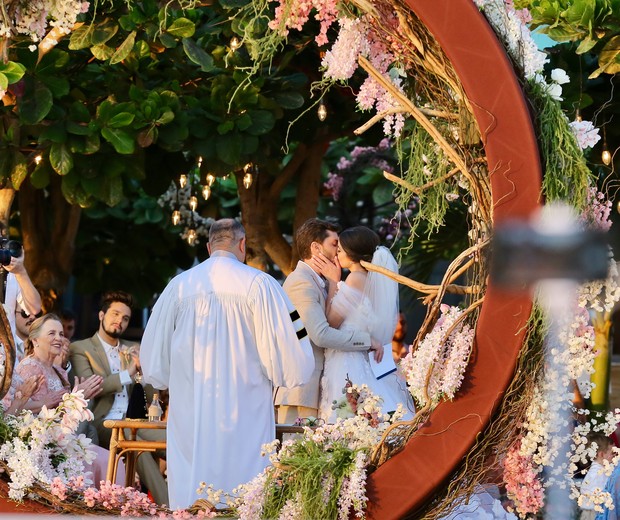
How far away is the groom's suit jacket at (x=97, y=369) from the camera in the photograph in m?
7.82

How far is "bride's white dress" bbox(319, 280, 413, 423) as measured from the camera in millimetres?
6696

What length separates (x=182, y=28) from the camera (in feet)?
25.3

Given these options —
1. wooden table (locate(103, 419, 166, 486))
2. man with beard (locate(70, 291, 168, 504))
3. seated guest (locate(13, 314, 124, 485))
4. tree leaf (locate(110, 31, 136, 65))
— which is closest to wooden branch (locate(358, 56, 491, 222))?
wooden table (locate(103, 419, 166, 486))

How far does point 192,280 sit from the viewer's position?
6.11 meters

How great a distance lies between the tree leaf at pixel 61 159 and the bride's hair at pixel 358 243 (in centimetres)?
221

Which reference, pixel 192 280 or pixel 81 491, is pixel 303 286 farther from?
pixel 81 491

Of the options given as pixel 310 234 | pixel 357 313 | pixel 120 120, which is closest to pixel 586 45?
pixel 310 234

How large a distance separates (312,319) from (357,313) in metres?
0.32

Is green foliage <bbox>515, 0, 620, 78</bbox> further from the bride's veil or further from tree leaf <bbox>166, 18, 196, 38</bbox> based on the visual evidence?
tree leaf <bbox>166, 18, 196, 38</bbox>

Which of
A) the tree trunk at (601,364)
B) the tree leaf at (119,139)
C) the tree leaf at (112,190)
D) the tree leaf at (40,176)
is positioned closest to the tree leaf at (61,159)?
the tree leaf at (119,139)

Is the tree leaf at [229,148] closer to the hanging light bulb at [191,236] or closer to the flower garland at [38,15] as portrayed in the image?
the flower garland at [38,15]

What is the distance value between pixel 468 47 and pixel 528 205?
0.69m

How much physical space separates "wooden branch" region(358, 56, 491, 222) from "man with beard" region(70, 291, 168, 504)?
3.51 meters

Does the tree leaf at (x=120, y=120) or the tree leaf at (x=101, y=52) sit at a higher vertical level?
the tree leaf at (x=101, y=52)
